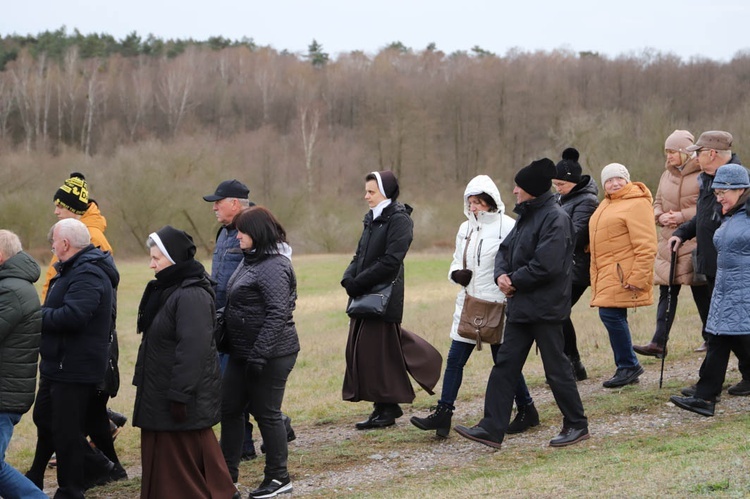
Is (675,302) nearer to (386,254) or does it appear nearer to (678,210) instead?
(678,210)

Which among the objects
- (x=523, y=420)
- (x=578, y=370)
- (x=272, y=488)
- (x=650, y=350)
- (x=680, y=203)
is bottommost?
(x=272, y=488)

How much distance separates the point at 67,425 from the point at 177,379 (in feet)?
4.36

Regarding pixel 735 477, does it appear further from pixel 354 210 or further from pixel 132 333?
pixel 354 210

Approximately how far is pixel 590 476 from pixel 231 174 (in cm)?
5916

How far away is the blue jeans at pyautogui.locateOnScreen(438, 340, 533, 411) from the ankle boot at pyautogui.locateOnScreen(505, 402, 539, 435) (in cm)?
5

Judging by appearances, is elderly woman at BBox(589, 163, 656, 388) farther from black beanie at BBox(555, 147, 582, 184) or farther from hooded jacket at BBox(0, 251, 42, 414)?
hooded jacket at BBox(0, 251, 42, 414)

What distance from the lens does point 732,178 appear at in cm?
750

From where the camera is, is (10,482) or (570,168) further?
(570,168)

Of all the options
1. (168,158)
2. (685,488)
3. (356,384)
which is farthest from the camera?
(168,158)

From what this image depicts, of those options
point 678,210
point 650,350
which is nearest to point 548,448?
point 650,350

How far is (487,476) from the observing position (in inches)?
261

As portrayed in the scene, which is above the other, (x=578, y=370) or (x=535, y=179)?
(x=535, y=179)

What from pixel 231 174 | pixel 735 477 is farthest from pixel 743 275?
pixel 231 174

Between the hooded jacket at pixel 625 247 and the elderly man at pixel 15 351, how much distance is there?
207 inches
